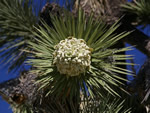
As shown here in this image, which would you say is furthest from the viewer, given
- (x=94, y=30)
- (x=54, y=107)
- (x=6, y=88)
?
(x=6, y=88)

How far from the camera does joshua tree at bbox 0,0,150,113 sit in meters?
1.49

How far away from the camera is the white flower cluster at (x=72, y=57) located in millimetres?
1400

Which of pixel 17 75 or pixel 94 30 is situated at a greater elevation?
pixel 94 30

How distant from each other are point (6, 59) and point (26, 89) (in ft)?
1.05

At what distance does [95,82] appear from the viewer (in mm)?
1479

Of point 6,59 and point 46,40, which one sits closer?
point 46,40

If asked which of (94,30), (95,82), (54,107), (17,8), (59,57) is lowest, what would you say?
(54,107)

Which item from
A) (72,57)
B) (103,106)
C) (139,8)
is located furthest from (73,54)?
(139,8)

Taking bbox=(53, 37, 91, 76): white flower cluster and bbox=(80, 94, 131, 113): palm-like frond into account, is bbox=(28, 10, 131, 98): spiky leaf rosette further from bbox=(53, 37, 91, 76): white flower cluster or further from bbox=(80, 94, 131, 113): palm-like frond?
bbox=(80, 94, 131, 113): palm-like frond

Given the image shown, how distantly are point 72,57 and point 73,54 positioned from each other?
2 cm

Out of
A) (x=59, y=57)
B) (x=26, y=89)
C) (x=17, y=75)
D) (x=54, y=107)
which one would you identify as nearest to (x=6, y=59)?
(x=17, y=75)

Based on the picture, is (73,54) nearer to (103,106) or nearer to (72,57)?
(72,57)

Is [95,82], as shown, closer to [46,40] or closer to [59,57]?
[59,57]

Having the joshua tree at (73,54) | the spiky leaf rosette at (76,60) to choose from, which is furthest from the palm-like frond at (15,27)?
the spiky leaf rosette at (76,60)
